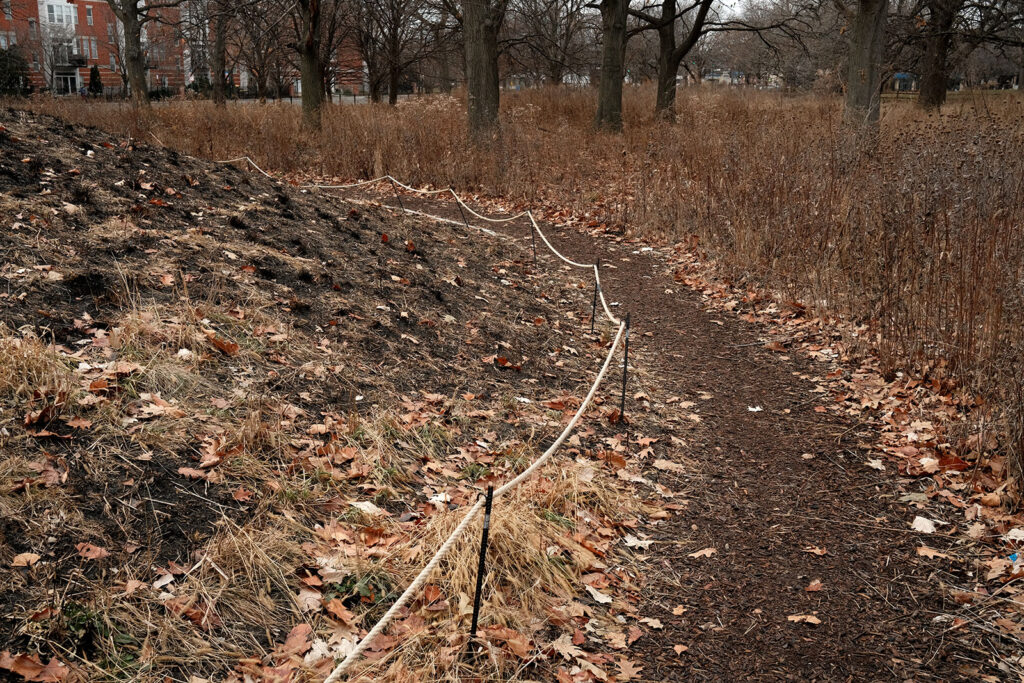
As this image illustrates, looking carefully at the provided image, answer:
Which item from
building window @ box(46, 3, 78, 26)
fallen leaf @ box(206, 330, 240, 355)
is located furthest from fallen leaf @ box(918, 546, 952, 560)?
building window @ box(46, 3, 78, 26)

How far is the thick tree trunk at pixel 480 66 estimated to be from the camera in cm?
1516

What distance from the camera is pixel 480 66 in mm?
15312

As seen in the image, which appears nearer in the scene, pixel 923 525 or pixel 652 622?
pixel 652 622

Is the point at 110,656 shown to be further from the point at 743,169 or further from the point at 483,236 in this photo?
the point at 743,169

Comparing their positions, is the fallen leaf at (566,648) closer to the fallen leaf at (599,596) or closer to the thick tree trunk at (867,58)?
the fallen leaf at (599,596)

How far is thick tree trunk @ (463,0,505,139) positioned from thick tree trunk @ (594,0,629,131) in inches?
111

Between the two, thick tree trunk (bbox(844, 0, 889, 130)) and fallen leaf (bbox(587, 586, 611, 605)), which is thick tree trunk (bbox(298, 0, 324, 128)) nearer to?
thick tree trunk (bbox(844, 0, 889, 130))

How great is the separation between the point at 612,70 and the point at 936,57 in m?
7.95

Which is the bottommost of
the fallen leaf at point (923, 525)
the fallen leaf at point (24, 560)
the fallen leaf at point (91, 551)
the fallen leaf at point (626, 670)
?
the fallen leaf at point (626, 670)

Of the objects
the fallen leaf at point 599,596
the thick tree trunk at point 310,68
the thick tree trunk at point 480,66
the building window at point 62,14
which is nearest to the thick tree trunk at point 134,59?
the thick tree trunk at point 310,68

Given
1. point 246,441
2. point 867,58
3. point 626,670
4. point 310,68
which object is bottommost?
point 626,670

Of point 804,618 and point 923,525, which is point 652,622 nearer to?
point 804,618

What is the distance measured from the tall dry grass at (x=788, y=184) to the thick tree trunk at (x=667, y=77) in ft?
1.62

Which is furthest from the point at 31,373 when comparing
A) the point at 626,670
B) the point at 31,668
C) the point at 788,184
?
the point at 788,184
